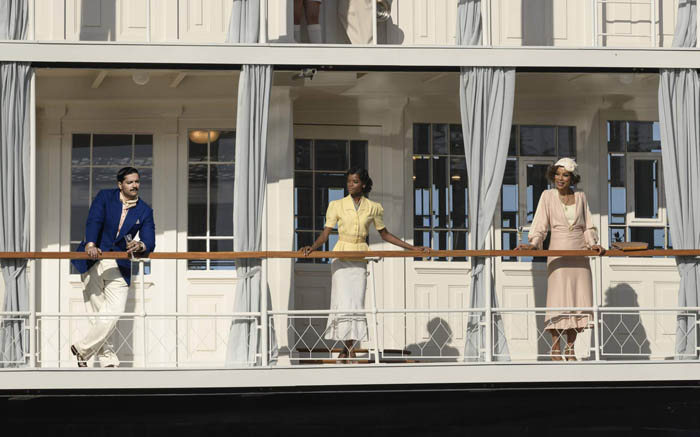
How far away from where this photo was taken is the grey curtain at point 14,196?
1181 centimetres

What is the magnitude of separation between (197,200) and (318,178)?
A: 1.28 m

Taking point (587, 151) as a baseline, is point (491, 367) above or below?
below

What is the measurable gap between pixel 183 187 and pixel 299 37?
1.91 meters

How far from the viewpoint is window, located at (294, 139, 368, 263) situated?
13984 millimetres

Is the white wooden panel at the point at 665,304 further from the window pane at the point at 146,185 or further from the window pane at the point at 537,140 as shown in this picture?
the window pane at the point at 146,185

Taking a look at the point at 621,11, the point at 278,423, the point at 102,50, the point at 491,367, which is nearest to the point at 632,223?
the point at 621,11

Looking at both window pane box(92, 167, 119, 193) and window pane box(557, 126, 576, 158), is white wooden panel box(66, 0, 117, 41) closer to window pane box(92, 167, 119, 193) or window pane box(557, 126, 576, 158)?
window pane box(92, 167, 119, 193)

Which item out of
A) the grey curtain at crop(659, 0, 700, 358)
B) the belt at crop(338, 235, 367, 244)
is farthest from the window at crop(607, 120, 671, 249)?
the belt at crop(338, 235, 367, 244)

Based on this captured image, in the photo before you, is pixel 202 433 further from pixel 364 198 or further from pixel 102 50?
pixel 102 50

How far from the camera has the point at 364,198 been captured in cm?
1248

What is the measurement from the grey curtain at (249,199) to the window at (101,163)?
6.57 feet

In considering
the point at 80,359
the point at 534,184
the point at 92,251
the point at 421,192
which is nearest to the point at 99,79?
the point at 92,251

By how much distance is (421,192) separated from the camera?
46.4 feet

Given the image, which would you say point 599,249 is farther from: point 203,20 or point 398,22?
point 203,20
